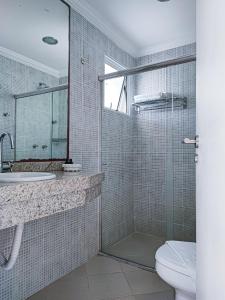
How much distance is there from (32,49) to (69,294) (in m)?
1.83

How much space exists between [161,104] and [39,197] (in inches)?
81.0

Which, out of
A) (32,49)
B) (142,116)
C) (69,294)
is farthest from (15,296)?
(142,116)

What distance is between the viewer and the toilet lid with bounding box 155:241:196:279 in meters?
1.20

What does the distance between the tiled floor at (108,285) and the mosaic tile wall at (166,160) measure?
0.66 m

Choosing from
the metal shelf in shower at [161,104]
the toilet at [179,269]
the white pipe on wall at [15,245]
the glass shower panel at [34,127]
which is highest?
the metal shelf in shower at [161,104]

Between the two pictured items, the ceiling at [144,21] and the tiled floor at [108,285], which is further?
the ceiling at [144,21]

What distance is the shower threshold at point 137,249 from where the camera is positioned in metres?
2.17

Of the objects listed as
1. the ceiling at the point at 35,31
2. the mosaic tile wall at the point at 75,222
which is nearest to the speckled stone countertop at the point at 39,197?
the mosaic tile wall at the point at 75,222

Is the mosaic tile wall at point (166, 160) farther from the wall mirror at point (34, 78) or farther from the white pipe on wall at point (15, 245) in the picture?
the white pipe on wall at point (15, 245)

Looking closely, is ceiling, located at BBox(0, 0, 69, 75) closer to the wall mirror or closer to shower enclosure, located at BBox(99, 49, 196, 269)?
the wall mirror

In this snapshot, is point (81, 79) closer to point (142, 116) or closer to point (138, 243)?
point (142, 116)

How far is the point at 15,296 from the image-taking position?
156 cm

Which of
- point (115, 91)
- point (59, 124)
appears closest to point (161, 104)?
point (115, 91)

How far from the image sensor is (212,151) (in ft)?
2.49
